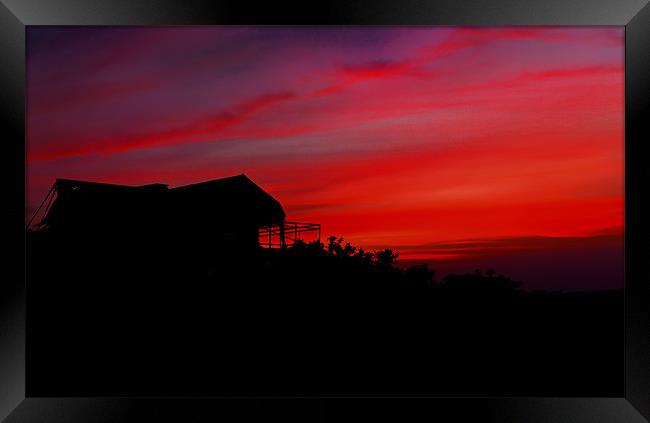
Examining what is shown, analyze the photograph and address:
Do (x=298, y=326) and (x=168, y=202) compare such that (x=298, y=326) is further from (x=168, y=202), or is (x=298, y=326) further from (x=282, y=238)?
(x=168, y=202)

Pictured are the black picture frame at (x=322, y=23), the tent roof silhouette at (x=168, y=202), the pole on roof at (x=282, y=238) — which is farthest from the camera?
the pole on roof at (x=282, y=238)

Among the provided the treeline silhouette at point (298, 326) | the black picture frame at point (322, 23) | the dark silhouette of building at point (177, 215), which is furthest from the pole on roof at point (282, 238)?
the black picture frame at point (322, 23)

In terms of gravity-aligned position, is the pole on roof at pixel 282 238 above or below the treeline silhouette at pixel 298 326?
above

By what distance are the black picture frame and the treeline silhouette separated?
2.94m

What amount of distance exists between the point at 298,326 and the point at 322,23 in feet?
15.2

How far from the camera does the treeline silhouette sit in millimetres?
5715

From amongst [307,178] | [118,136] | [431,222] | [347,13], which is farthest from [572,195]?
[118,136]

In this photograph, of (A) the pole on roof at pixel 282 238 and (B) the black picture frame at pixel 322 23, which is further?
(A) the pole on roof at pixel 282 238

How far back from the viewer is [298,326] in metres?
6.54

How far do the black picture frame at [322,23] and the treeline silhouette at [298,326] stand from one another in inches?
116

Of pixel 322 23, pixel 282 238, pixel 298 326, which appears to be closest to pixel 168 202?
pixel 282 238

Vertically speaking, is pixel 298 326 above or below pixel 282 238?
below

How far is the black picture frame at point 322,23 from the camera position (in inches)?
94.9

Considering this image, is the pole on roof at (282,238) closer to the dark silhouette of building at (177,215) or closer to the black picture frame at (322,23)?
the dark silhouette of building at (177,215)
